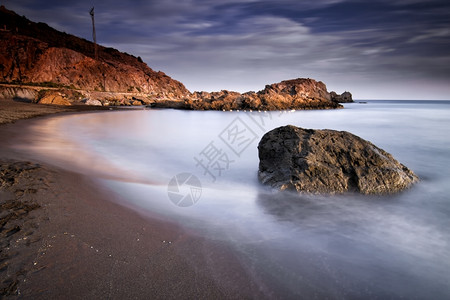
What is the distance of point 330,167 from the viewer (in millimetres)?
3793

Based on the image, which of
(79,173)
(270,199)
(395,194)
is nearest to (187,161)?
(79,173)

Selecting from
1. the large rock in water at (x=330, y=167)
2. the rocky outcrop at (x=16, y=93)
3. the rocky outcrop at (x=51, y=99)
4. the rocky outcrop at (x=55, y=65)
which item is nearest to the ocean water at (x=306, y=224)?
the large rock in water at (x=330, y=167)

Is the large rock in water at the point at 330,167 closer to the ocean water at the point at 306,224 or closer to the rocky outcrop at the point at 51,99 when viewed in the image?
the ocean water at the point at 306,224

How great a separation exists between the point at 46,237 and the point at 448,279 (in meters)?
3.43

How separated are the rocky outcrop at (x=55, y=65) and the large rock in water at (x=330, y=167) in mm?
43415

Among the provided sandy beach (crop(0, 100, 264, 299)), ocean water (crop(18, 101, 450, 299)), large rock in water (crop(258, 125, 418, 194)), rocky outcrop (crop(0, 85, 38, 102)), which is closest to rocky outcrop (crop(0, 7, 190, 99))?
rocky outcrop (crop(0, 85, 38, 102))

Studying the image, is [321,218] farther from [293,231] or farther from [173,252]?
[173,252]

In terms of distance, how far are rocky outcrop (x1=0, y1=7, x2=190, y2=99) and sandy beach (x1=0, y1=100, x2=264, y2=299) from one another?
42723 mm

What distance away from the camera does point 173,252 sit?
2.13 m

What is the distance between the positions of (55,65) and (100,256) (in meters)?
50.8

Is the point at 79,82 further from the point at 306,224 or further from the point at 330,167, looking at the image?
the point at 306,224

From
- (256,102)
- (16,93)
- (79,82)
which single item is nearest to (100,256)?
(256,102)

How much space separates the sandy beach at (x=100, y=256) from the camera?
5.39 ft

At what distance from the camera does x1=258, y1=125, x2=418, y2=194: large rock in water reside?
3.68m
